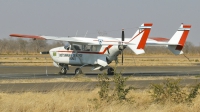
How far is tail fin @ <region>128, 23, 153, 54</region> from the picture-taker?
3253cm

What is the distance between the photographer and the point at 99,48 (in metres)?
33.2

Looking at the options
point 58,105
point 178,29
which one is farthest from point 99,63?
point 58,105

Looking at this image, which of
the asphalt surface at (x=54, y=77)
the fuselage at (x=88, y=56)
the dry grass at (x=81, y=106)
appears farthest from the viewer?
the fuselage at (x=88, y=56)

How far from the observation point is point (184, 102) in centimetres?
1448

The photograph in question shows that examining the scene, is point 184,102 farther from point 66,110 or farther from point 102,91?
point 66,110

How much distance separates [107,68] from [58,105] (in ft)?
66.6

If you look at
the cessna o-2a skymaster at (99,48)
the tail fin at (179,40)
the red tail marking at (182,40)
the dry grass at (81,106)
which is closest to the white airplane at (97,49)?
the cessna o-2a skymaster at (99,48)

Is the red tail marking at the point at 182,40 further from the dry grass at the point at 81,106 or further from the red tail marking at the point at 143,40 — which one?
the dry grass at the point at 81,106

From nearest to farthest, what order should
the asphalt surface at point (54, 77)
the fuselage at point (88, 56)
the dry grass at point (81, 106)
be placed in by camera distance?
Result: the dry grass at point (81, 106), the asphalt surface at point (54, 77), the fuselage at point (88, 56)

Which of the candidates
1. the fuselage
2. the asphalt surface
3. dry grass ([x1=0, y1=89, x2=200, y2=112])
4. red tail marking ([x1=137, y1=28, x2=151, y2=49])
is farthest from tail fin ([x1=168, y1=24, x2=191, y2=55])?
dry grass ([x1=0, y1=89, x2=200, y2=112])

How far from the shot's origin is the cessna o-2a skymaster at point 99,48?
32594mm

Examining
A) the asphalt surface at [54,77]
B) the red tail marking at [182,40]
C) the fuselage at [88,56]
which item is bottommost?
the asphalt surface at [54,77]

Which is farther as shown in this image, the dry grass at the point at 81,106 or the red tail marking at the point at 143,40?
the red tail marking at the point at 143,40

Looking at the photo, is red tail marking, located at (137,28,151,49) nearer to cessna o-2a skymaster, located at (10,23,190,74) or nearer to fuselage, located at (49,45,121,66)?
cessna o-2a skymaster, located at (10,23,190,74)
